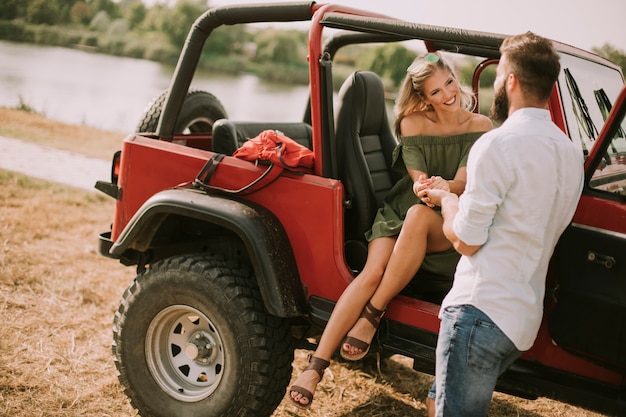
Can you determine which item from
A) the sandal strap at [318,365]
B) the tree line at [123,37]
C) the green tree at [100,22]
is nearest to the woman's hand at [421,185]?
the sandal strap at [318,365]

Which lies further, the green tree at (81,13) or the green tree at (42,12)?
the green tree at (81,13)

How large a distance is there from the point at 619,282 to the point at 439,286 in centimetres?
88

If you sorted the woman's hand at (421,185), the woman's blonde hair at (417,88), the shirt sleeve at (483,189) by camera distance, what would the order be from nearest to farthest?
the shirt sleeve at (483,189), the woman's hand at (421,185), the woman's blonde hair at (417,88)

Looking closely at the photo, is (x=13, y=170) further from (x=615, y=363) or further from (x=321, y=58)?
(x=615, y=363)

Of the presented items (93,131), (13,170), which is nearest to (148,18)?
(93,131)

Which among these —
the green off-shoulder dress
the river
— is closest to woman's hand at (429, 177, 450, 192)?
the green off-shoulder dress

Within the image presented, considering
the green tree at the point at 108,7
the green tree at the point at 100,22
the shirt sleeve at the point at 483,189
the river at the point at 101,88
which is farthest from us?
the green tree at the point at 108,7

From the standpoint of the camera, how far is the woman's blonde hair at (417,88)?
3.12 metres

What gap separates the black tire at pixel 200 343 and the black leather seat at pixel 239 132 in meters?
0.99

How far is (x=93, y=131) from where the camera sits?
12781mm

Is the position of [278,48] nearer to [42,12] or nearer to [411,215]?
[42,12]

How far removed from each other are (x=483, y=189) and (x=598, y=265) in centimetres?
64

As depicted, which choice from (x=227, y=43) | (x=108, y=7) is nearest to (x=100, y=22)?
(x=108, y=7)

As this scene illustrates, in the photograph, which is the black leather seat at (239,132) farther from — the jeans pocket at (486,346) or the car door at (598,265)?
the jeans pocket at (486,346)
